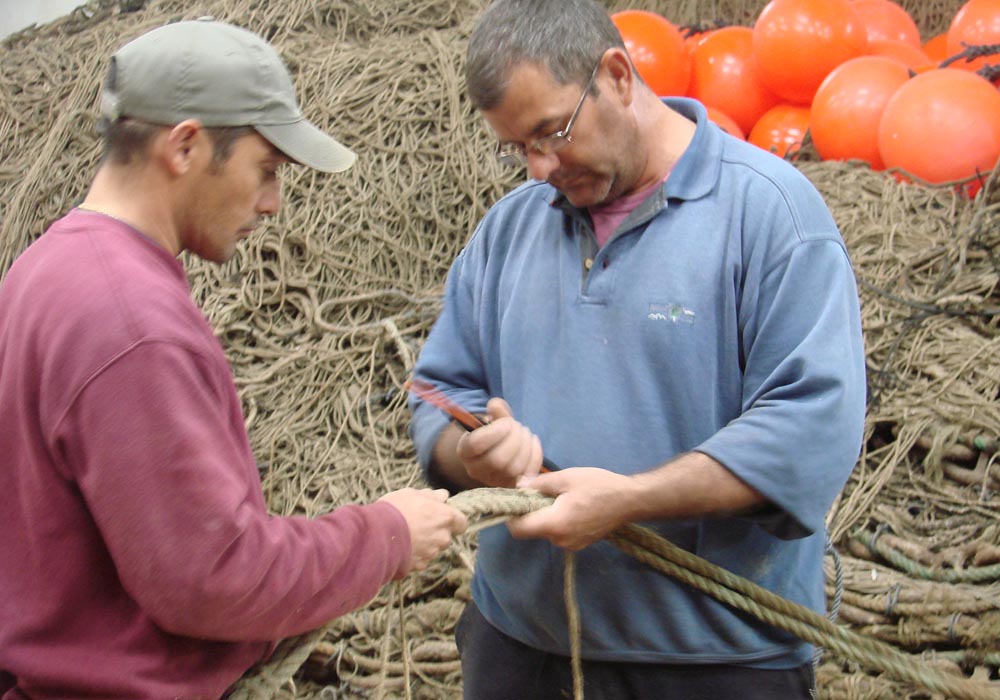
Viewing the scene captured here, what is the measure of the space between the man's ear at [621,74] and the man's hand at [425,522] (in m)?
0.76

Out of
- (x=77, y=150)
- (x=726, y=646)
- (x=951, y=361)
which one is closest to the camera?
(x=726, y=646)

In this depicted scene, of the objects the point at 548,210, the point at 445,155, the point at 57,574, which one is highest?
the point at 548,210

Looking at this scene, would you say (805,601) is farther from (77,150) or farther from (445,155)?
(77,150)

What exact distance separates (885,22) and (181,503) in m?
5.62

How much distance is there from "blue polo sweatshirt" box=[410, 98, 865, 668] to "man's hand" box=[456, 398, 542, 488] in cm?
8

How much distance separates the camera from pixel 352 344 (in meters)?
4.50

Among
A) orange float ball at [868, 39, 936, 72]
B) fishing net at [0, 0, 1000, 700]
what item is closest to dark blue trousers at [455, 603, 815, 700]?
fishing net at [0, 0, 1000, 700]

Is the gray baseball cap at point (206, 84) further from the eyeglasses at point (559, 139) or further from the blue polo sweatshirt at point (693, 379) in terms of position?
the blue polo sweatshirt at point (693, 379)

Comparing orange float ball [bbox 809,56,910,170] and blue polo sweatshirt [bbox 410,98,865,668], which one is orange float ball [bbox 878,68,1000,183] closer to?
orange float ball [bbox 809,56,910,170]

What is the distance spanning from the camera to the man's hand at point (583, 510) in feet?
5.32

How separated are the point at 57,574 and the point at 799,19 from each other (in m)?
4.79

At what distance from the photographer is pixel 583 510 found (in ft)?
5.33

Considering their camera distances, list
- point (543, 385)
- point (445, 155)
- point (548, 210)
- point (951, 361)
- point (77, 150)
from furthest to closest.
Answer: point (77, 150) → point (445, 155) → point (951, 361) → point (548, 210) → point (543, 385)

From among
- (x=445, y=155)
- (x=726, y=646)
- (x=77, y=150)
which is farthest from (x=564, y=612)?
(x=77, y=150)
